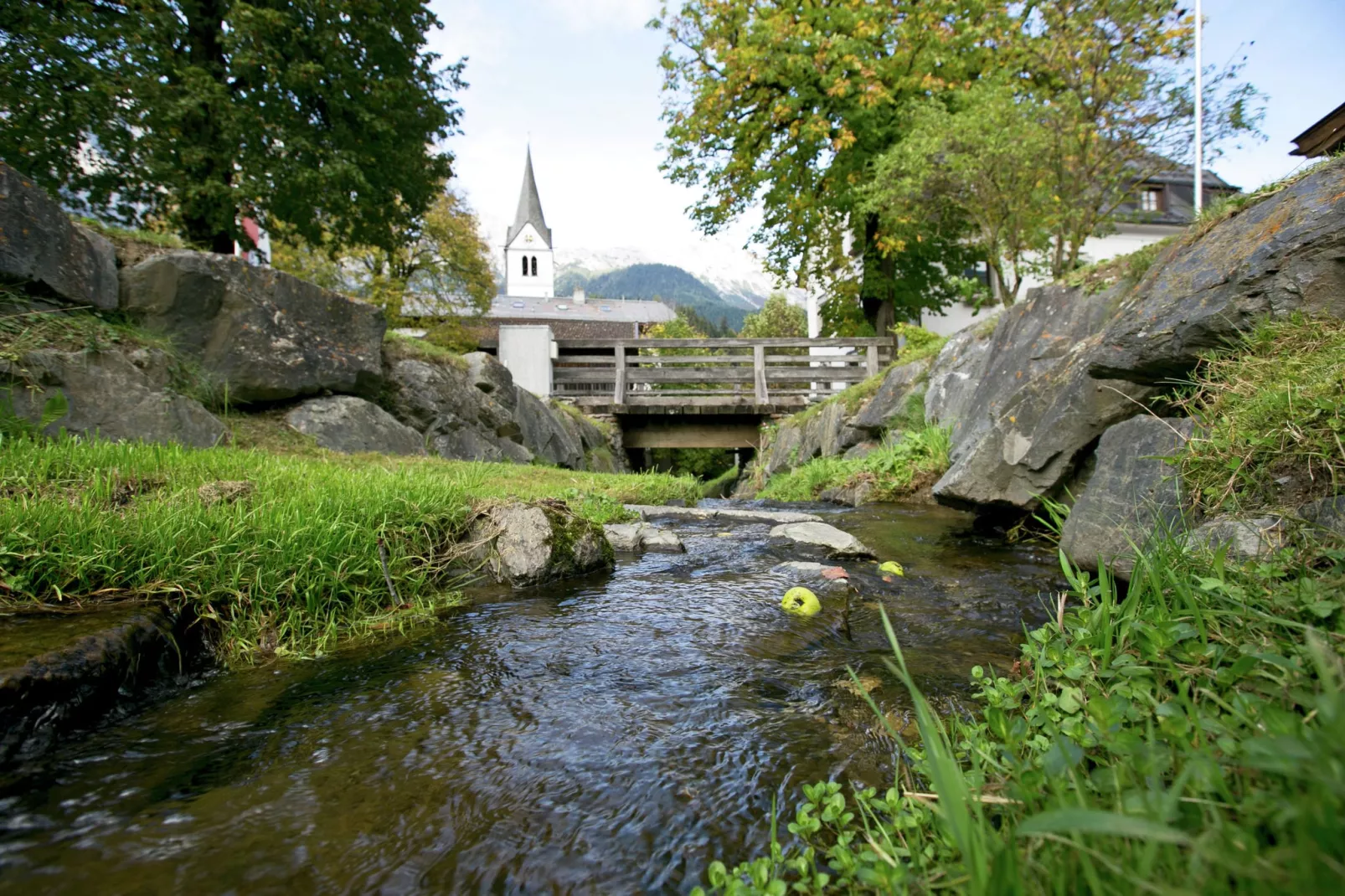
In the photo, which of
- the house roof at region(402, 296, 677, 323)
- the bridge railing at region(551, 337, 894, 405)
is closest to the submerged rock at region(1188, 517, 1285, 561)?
the bridge railing at region(551, 337, 894, 405)

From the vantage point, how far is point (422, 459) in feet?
23.6

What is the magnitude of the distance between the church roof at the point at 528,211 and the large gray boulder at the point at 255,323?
101152 mm

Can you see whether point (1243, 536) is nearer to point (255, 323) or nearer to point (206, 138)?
point (255, 323)

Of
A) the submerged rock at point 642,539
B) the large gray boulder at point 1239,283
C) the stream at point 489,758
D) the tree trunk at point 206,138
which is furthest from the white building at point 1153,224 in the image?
the stream at point 489,758

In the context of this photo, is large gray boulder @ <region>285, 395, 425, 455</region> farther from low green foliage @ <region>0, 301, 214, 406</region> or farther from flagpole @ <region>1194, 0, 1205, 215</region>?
flagpole @ <region>1194, 0, 1205, 215</region>

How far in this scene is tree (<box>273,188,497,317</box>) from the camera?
868 inches

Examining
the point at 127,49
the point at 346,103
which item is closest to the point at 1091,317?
the point at 346,103

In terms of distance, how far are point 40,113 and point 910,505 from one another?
453 inches

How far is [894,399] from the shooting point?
1007cm

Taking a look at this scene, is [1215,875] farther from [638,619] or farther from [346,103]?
[346,103]

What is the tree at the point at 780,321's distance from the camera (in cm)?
A: 5412

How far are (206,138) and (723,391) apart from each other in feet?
42.4

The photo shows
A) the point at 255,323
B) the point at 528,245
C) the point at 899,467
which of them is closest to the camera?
the point at 255,323

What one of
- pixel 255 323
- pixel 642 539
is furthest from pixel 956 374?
pixel 255 323
